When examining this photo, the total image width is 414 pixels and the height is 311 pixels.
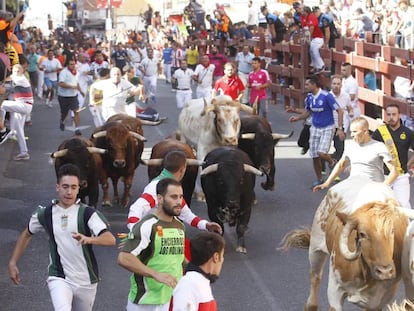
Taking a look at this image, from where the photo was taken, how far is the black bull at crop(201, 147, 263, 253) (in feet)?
39.5

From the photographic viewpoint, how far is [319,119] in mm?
16281

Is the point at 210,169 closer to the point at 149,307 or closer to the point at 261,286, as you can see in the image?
the point at 261,286

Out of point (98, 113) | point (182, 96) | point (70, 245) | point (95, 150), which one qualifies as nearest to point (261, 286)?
point (70, 245)

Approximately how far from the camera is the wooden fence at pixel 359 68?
68.4 feet

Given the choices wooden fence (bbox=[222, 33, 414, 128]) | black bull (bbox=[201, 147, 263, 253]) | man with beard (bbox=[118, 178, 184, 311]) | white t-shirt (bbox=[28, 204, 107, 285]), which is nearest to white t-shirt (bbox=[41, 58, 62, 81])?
wooden fence (bbox=[222, 33, 414, 128])

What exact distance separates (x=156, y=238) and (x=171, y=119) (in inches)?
764

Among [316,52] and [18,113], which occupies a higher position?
[316,52]

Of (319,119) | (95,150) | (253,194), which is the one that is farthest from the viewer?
(319,119)

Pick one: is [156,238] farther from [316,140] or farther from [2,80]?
[316,140]

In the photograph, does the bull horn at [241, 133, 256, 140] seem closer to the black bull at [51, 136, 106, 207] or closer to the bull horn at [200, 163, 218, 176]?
the black bull at [51, 136, 106, 207]

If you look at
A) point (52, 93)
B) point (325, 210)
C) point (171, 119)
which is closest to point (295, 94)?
point (171, 119)

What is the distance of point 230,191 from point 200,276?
6019 millimetres

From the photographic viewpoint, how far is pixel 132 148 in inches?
602

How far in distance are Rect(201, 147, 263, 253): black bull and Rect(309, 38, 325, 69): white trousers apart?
1521 centimetres
